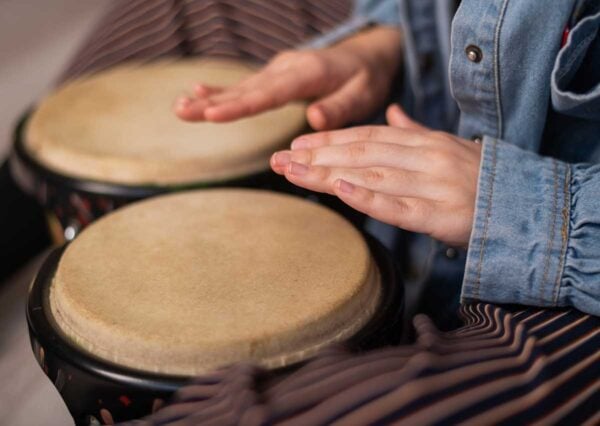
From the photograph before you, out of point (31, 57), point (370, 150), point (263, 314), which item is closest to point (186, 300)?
point (263, 314)

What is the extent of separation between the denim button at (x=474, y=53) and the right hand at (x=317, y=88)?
0.62ft

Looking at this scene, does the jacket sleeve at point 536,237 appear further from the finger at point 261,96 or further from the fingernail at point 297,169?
the finger at point 261,96

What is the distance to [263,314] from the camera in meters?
0.55

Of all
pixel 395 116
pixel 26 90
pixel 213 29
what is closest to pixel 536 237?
pixel 395 116

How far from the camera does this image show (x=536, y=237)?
1.99 ft

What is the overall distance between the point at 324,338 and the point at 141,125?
1.29ft

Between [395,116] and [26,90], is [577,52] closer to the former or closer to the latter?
[395,116]

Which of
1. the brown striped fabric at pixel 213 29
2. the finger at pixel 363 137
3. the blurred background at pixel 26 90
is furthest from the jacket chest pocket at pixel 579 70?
the blurred background at pixel 26 90

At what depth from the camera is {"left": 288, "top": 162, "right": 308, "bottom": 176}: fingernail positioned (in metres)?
0.64

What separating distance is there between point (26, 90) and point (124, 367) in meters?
1.59

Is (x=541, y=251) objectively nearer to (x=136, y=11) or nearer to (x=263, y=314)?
(x=263, y=314)

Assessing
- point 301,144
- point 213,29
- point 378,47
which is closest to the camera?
point 301,144

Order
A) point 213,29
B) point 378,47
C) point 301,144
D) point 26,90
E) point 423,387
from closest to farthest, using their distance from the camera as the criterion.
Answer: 1. point 423,387
2. point 301,144
3. point 378,47
4. point 213,29
5. point 26,90

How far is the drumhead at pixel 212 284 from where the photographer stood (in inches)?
21.0
